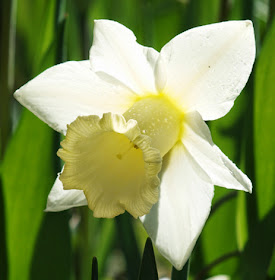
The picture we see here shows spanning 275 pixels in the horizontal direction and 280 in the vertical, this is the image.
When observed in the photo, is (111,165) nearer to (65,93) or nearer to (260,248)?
(65,93)

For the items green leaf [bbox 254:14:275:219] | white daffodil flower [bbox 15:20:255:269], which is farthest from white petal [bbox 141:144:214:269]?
green leaf [bbox 254:14:275:219]

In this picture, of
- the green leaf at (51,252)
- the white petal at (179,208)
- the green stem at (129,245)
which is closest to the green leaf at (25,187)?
the green leaf at (51,252)

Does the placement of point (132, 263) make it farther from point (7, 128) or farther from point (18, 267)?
point (7, 128)

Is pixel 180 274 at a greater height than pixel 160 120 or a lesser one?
lesser

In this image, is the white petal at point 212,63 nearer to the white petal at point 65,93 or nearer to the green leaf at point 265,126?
the white petal at point 65,93

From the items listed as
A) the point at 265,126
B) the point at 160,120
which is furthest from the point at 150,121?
the point at 265,126

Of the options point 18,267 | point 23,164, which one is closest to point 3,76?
point 23,164

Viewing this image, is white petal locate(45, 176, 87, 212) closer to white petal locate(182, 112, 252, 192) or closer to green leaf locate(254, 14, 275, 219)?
white petal locate(182, 112, 252, 192)
